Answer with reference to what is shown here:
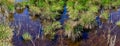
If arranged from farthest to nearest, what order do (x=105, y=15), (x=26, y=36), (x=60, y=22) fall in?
1. (x=105, y=15)
2. (x=60, y=22)
3. (x=26, y=36)

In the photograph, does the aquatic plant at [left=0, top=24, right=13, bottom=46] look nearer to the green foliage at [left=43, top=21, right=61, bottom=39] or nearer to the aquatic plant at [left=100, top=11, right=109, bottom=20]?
the green foliage at [left=43, top=21, right=61, bottom=39]

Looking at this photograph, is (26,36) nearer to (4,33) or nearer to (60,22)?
(60,22)

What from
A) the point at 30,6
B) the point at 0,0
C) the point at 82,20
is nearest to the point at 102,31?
the point at 82,20

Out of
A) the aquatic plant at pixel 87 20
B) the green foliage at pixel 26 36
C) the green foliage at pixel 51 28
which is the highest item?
the aquatic plant at pixel 87 20

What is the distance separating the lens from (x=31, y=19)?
2431 centimetres

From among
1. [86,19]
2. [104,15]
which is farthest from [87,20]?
[104,15]

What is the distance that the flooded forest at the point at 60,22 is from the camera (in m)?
20.5

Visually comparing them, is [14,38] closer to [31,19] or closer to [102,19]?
[31,19]

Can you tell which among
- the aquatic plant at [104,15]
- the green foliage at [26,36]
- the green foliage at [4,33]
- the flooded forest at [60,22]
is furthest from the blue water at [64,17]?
the green foliage at [4,33]

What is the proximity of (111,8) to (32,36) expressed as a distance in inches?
310

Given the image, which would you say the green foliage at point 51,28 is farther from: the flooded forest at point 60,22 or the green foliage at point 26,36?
the green foliage at point 26,36

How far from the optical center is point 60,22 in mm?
22609

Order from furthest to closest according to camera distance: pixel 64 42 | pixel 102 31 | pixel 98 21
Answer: pixel 98 21 < pixel 102 31 < pixel 64 42

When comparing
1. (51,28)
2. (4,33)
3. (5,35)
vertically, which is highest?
(4,33)
